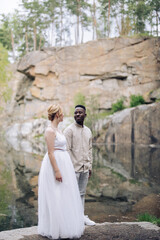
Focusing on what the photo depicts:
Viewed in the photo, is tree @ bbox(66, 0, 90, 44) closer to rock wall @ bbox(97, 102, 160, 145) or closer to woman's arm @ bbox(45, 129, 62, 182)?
rock wall @ bbox(97, 102, 160, 145)

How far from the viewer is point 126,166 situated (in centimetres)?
1280

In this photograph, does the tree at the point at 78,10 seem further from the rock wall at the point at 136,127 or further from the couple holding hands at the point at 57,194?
the couple holding hands at the point at 57,194

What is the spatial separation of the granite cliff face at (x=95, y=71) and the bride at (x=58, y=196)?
34.1 meters

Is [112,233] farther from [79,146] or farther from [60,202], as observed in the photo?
[79,146]

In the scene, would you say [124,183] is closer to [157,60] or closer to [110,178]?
[110,178]

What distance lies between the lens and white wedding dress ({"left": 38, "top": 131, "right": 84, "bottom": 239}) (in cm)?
388

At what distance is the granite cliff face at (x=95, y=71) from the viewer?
40656mm

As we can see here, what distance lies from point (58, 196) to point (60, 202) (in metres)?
0.09

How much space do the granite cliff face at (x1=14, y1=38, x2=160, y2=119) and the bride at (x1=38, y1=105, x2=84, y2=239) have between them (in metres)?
34.1

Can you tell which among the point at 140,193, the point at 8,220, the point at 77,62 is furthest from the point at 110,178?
the point at 77,62

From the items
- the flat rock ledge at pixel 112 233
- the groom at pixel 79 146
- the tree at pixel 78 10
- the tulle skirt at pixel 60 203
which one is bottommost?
the flat rock ledge at pixel 112 233

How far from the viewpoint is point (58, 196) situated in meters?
3.97

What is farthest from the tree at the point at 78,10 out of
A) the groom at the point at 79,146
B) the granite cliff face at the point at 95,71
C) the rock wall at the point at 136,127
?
the groom at the point at 79,146

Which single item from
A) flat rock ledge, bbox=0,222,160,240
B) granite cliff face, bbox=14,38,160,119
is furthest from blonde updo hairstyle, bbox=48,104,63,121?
granite cliff face, bbox=14,38,160,119
